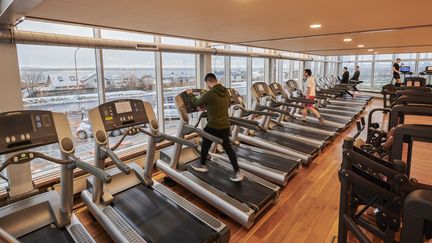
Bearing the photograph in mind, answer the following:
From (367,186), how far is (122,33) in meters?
4.06

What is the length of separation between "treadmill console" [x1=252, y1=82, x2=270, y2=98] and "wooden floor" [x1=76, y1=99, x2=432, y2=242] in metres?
1.87

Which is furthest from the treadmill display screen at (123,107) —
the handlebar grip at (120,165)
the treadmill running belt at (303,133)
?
the treadmill running belt at (303,133)

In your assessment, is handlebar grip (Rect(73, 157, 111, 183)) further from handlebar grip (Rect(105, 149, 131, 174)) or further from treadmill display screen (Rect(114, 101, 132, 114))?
treadmill display screen (Rect(114, 101, 132, 114))

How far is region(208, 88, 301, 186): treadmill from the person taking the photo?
149 inches

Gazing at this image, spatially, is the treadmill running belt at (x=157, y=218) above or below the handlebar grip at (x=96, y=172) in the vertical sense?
below

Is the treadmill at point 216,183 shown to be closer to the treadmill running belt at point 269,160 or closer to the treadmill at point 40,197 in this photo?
the treadmill running belt at point 269,160

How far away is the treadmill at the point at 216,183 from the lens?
9.63 feet

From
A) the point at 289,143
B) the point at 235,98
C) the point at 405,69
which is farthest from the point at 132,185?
the point at 405,69

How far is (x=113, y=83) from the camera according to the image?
13.4ft

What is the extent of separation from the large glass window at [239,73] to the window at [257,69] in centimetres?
36

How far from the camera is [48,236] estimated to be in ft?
7.66

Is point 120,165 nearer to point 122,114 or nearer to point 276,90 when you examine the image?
point 122,114

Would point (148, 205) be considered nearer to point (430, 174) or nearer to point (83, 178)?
point (83, 178)

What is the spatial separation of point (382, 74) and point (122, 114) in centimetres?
1531
